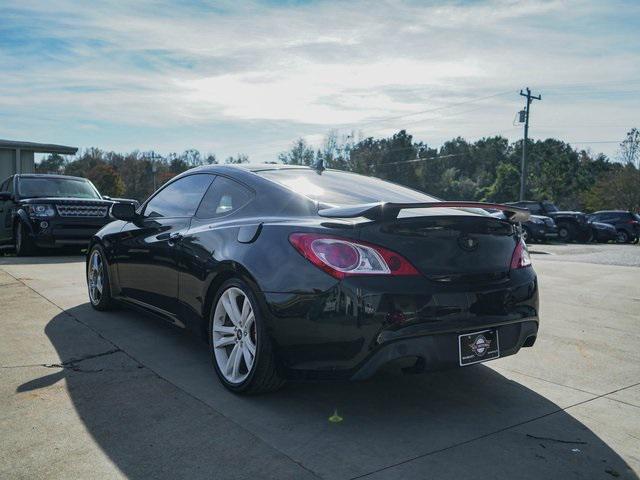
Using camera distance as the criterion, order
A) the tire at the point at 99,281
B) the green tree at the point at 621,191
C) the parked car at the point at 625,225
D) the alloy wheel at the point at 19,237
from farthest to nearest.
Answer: the green tree at the point at 621,191, the parked car at the point at 625,225, the alloy wheel at the point at 19,237, the tire at the point at 99,281

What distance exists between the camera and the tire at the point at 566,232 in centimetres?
2586

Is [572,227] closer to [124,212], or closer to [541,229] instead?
[541,229]

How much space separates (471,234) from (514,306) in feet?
1.60

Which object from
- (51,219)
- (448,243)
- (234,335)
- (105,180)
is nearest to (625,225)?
(51,219)

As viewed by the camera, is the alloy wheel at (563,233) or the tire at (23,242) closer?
the tire at (23,242)

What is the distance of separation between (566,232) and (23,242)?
73.1 feet

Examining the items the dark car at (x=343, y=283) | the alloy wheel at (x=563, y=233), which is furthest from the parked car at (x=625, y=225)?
the dark car at (x=343, y=283)

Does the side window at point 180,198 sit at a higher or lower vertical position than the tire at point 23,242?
higher

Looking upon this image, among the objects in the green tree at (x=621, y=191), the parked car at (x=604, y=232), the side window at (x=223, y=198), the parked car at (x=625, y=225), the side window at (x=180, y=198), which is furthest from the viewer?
the green tree at (x=621, y=191)

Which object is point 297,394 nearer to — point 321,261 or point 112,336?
point 321,261

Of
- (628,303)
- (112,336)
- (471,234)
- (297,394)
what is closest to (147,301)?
(112,336)

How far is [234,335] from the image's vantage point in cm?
356

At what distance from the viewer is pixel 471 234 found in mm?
3264

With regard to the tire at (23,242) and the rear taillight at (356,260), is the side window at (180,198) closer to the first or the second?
the rear taillight at (356,260)
